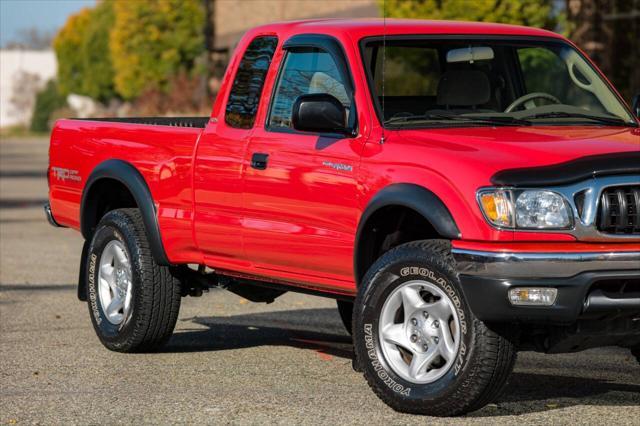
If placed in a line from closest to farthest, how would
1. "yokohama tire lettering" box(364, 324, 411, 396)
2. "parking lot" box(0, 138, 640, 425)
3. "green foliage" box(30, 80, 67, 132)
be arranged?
"yokohama tire lettering" box(364, 324, 411, 396), "parking lot" box(0, 138, 640, 425), "green foliage" box(30, 80, 67, 132)

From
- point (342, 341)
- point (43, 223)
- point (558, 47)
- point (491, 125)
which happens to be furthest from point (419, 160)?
point (43, 223)

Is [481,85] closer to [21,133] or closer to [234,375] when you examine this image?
[234,375]

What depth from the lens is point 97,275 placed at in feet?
31.8

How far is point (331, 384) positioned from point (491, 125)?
168 centimetres

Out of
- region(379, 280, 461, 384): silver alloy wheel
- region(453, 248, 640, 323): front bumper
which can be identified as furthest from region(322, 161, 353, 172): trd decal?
region(453, 248, 640, 323): front bumper

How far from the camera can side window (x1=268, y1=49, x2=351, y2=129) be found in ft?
26.7

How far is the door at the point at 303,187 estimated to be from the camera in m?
7.63

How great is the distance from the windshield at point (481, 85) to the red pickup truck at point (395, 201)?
13 mm

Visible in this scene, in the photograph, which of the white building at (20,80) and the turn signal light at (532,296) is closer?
the turn signal light at (532,296)

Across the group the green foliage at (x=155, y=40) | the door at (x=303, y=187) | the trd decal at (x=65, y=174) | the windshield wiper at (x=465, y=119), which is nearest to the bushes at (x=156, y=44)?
the green foliage at (x=155, y=40)

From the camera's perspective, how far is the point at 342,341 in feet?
32.9

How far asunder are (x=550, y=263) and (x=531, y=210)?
0.88 feet

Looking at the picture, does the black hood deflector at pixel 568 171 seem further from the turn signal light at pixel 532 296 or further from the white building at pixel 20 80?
the white building at pixel 20 80

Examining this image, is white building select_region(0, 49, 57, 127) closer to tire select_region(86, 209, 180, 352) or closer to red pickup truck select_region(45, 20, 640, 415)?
tire select_region(86, 209, 180, 352)
